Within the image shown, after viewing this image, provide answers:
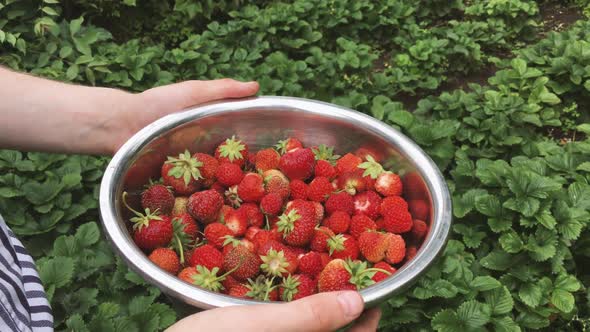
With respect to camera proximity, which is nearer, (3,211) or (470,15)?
(3,211)

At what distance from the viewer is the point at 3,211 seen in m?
2.08

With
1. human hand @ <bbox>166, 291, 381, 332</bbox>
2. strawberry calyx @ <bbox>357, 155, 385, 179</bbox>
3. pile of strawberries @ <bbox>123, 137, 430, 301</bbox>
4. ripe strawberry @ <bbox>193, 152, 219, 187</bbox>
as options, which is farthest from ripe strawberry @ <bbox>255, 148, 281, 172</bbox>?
human hand @ <bbox>166, 291, 381, 332</bbox>

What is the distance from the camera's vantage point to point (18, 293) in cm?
103

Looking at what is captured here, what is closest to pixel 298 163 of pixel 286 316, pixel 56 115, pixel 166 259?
pixel 166 259

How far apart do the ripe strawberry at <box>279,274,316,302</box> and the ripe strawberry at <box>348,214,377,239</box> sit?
18 centimetres

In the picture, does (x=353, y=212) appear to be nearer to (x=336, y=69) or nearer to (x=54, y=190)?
(x=54, y=190)

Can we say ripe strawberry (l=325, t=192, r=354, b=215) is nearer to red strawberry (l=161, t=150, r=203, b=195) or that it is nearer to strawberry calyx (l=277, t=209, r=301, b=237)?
strawberry calyx (l=277, t=209, r=301, b=237)

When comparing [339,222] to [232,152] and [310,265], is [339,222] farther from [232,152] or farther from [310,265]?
[232,152]

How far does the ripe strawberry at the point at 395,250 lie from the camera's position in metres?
1.24

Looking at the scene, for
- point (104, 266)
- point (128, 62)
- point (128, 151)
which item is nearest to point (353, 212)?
point (128, 151)

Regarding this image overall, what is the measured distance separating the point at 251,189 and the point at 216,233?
0.14 meters

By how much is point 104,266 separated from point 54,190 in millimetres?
378

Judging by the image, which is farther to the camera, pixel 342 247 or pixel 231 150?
pixel 231 150

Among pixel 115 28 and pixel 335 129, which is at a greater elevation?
pixel 335 129
